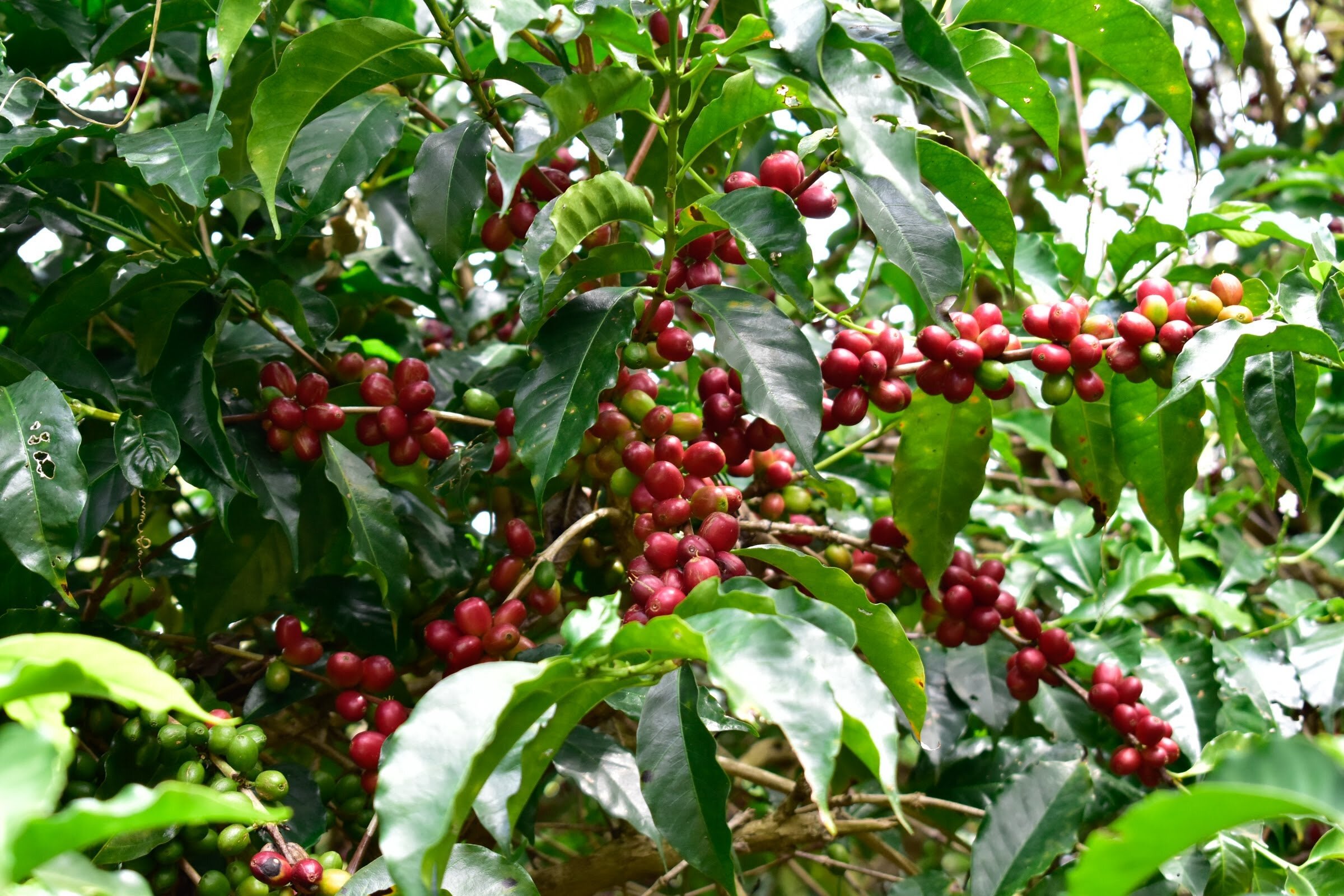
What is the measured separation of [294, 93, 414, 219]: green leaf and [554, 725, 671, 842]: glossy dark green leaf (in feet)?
1.58

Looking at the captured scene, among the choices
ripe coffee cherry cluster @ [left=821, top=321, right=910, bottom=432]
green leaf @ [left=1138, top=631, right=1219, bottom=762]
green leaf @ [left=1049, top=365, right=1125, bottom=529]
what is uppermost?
ripe coffee cherry cluster @ [left=821, top=321, right=910, bottom=432]

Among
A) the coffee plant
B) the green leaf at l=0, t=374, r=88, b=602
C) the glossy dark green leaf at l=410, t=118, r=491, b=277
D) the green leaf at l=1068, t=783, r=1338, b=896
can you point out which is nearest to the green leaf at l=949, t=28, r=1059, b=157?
the coffee plant

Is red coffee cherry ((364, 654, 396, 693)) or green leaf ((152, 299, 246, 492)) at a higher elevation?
green leaf ((152, 299, 246, 492))

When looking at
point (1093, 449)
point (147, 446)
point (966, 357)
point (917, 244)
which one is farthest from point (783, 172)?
point (147, 446)

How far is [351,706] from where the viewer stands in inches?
37.7

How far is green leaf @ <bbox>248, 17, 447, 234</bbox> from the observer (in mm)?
802

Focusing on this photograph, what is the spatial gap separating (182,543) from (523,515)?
46cm

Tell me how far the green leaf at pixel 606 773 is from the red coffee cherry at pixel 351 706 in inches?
8.4

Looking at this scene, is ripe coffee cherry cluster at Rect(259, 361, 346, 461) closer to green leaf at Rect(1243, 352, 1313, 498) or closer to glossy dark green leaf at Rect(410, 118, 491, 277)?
glossy dark green leaf at Rect(410, 118, 491, 277)

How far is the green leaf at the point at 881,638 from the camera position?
0.74 m

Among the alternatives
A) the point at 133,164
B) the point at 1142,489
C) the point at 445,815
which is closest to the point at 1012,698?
the point at 1142,489

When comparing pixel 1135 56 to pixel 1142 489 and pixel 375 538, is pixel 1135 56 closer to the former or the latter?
pixel 1142 489

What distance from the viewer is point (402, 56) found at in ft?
2.93

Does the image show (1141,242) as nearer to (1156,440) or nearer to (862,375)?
(1156,440)
